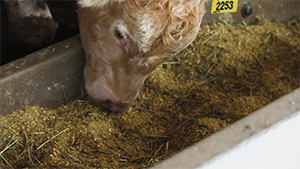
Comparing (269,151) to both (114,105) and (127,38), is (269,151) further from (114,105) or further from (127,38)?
(114,105)

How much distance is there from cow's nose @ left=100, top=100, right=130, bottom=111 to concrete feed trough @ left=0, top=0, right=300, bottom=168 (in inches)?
14.3

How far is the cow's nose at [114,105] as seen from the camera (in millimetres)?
3312

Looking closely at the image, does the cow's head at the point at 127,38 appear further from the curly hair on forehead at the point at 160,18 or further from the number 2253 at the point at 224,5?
the number 2253 at the point at 224,5

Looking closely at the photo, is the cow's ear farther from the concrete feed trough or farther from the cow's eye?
the concrete feed trough

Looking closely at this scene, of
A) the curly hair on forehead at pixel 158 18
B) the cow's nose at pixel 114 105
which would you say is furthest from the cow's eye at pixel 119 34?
the cow's nose at pixel 114 105

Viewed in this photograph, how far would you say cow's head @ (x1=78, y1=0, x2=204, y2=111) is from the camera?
9.13 feet

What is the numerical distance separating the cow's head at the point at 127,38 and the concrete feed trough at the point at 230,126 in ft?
0.78

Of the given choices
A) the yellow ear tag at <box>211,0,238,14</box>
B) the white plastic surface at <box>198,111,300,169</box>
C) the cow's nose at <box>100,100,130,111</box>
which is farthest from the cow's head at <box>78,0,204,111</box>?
the white plastic surface at <box>198,111,300,169</box>

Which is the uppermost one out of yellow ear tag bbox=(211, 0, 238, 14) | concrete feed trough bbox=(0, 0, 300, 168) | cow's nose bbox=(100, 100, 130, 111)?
yellow ear tag bbox=(211, 0, 238, 14)

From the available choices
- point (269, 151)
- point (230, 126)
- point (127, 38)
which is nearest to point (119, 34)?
point (127, 38)

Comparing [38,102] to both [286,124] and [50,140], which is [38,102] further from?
[286,124]

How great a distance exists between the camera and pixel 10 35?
13.4 feet

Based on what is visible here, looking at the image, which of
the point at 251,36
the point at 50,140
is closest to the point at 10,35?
the point at 50,140

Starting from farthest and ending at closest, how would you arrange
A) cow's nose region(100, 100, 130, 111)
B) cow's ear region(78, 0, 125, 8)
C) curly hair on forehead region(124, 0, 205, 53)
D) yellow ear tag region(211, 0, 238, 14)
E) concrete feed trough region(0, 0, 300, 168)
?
cow's nose region(100, 100, 130, 111), yellow ear tag region(211, 0, 238, 14), cow's ear region(78, 0, 125, 8), curly hair on forehead region(124, 0, 205, 53), concrete feed trough region(0, 0, 300, 168)
